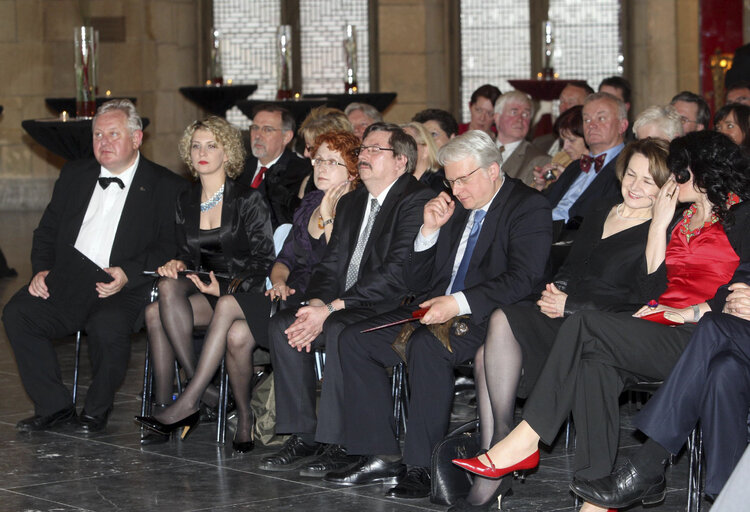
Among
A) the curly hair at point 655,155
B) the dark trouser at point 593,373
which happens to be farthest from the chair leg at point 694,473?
the curly hair at point 655,155

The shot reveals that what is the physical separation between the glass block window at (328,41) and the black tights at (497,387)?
9659 millimetres

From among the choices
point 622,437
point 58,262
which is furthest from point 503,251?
point 58,262

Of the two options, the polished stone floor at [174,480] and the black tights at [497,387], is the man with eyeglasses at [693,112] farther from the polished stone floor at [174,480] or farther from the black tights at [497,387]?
the black tights at [497,387]

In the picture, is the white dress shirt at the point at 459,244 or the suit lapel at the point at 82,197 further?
the suit lapel at the point at 82,197

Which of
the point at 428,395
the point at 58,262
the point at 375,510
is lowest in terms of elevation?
the point at 375,510

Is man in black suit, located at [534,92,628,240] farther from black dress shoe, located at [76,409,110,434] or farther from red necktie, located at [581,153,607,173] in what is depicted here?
black dress shoe, located at [76,409,110,434]

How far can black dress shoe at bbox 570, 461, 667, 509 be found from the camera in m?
3.84

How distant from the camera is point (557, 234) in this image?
226 inches

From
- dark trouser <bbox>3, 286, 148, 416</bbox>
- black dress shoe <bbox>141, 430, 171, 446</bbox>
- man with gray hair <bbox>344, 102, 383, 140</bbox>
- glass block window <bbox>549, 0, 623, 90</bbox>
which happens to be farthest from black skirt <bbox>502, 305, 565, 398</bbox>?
glass block window <bbox>549, 0, 623, 90</bbox>

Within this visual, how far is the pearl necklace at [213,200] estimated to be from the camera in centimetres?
559

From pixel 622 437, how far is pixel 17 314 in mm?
2751

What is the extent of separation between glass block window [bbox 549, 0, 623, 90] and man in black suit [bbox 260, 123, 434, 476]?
8936 mm

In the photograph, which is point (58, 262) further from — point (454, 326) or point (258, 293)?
point (454, 326)

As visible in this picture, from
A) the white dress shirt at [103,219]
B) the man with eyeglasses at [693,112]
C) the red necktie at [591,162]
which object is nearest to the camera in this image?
the white dress shirt at [103,219]
